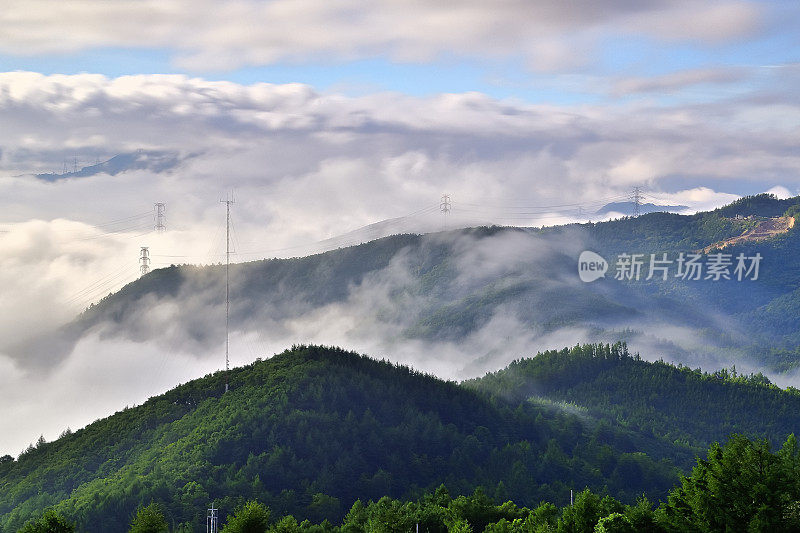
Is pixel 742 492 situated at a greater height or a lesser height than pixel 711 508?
greater

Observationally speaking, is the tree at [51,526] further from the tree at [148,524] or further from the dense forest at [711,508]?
the tree at [148,524]

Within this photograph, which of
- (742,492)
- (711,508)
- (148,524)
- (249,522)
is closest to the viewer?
(742,492)

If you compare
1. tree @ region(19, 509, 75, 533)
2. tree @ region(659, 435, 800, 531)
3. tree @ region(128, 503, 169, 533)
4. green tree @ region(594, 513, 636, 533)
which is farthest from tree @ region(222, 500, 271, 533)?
tree @ region(659, 435, 800, 531)

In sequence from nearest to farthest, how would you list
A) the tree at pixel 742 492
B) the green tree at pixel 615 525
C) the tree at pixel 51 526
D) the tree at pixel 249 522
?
the tree at pixel 742 492, the green tree at pixel 615 525, the tree at pixel 51 526, the tree at pixel 249 522

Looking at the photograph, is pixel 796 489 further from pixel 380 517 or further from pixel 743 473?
pixel 380 517

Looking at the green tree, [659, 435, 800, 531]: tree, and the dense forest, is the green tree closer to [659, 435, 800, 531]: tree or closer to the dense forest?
the dense forest

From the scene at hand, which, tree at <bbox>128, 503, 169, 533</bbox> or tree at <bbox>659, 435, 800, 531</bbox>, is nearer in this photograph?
tree at <bbox>659, 435, 800, 531</bbox>

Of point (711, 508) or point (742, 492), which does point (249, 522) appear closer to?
point (711, 508)

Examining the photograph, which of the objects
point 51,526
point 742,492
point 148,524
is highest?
point 742,492

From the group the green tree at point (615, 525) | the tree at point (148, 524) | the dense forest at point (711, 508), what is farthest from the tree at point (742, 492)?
the tree at point (148, 524)

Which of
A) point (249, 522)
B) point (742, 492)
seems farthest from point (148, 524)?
point (742, 492)

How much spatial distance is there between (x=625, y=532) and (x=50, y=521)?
68.2 m

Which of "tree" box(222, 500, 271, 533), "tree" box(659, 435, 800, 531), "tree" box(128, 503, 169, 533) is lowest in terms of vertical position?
"tree" box(222, 500, 271, 533)

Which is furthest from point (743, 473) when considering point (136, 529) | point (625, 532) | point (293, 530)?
point (136, 529)
